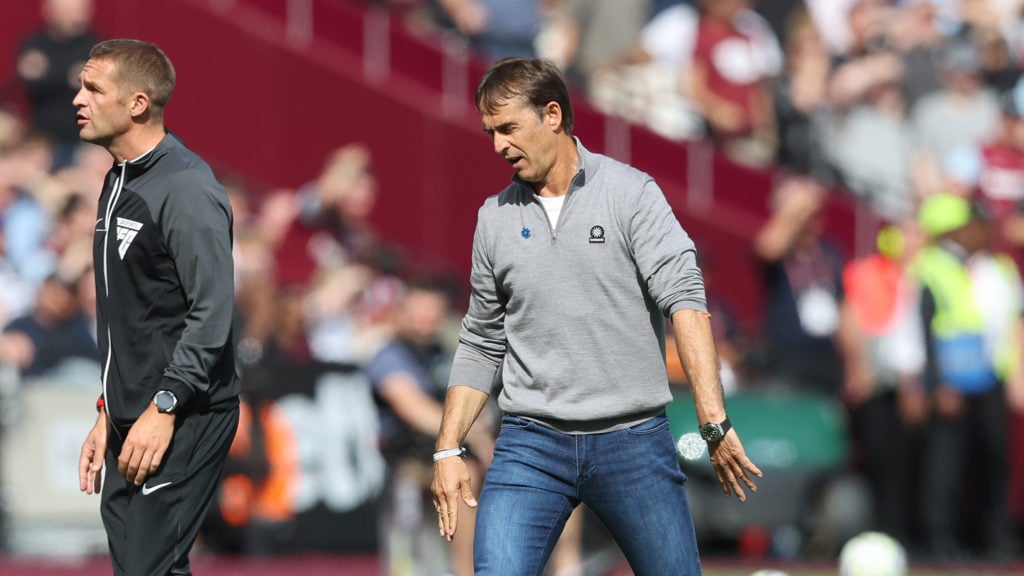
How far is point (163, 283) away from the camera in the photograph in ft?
19.8

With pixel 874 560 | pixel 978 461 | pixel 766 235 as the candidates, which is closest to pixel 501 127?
pixel 874 560

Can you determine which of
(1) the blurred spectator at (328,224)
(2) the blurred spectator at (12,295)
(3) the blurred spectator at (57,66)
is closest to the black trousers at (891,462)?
(1) the blurred spectator at (328,224)

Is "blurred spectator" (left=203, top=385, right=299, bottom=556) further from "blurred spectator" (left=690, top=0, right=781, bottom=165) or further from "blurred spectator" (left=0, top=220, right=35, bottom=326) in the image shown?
"blurred spectator" (left=690, top=0, right=781, bottom=165)

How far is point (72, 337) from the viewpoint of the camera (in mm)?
13320

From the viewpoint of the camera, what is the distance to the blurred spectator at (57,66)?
15.3m

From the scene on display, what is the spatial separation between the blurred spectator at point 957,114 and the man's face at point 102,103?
1165 cm

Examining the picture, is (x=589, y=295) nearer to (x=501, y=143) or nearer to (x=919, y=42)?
(x=501, y=143)

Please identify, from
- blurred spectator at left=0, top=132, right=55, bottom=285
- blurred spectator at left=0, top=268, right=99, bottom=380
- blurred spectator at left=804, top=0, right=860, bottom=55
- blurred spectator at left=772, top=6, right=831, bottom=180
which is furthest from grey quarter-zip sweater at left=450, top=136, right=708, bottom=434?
blurred spectator at left=804, top=0, right=860, bottom=55

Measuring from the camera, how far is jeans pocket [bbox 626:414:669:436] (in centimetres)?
609

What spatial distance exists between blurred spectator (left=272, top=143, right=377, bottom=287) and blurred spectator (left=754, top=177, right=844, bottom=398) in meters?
3.58

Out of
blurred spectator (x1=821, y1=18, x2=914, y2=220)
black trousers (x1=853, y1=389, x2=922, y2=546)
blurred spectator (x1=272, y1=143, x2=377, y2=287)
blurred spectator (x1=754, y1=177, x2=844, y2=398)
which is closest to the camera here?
black trousers (x1=853, y1=389, x2=922, y2=546)

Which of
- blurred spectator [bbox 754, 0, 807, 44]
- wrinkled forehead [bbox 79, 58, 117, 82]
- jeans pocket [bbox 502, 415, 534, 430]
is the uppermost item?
blurred spectator [bbox 754, 0, 807, 44]

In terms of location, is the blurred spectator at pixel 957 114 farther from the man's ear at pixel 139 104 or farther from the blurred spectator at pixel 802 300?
the man's ear at pixel 139 104

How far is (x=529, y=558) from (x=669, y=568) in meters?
0.46
